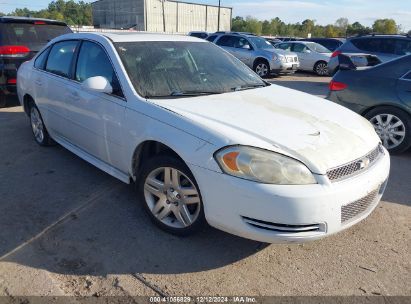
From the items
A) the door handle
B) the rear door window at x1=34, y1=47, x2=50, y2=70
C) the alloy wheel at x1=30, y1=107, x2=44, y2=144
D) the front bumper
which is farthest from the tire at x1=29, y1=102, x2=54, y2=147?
the front bumper

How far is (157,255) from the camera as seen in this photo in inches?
112

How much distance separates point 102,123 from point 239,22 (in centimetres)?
9952

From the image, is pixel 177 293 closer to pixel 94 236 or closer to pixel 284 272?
pixel 284 272

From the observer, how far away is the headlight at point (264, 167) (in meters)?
2.46

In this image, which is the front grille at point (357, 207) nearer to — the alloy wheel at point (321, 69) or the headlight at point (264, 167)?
the headlight at point (264, 167)

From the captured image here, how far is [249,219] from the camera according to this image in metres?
2.53

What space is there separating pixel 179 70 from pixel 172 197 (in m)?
1.31

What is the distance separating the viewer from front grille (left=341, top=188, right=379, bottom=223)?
2.56 meters

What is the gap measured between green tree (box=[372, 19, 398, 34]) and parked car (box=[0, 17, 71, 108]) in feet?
A: 276

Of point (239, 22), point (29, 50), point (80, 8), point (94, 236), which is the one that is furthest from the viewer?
point (80, 8)

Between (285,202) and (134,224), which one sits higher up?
(285,202)

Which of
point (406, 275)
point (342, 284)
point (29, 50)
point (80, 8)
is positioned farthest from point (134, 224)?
point (80, 8)

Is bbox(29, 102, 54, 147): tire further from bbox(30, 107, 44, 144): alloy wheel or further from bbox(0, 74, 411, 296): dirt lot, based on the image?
bbox(0, 74, 411, 296): dirt lot

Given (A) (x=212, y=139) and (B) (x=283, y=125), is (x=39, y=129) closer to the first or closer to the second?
(A) (x=212, y=139)
